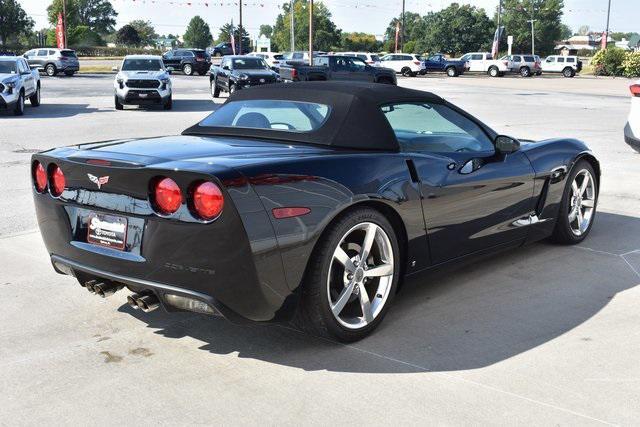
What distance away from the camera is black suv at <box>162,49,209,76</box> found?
161ft

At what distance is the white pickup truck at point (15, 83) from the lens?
18.6 metres

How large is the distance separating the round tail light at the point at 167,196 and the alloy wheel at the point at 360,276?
860mm

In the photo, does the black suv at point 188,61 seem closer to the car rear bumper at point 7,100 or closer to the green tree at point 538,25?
the car rear bumper at point 7,100

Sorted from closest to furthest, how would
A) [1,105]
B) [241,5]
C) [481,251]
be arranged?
[481,251] → [1,105] → [241,5]

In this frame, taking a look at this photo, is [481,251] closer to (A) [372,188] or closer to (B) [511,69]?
(A) [372,188]

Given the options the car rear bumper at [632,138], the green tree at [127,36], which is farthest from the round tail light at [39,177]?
the green tree at [127,36]

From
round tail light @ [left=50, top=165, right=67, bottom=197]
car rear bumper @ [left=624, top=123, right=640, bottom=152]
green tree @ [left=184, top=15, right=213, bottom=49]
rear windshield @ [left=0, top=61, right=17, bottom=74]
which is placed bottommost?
car rear bumper @ [left=624, top=123, right=640, bottom=152]

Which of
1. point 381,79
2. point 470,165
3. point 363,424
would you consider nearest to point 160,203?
point 363,424

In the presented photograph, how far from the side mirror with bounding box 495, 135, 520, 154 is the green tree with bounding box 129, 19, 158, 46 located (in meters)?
157

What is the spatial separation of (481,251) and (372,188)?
1321mm

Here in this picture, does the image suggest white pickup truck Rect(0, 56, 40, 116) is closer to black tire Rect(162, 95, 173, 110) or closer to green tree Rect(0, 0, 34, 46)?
black tire Rect(162, 95, 173, 110)

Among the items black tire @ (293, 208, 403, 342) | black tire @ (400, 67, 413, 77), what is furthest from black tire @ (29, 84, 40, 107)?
black tire @ (400, 67, 413, 77)

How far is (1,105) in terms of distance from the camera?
60.7 ft

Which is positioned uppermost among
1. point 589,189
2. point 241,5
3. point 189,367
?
point 241,5
